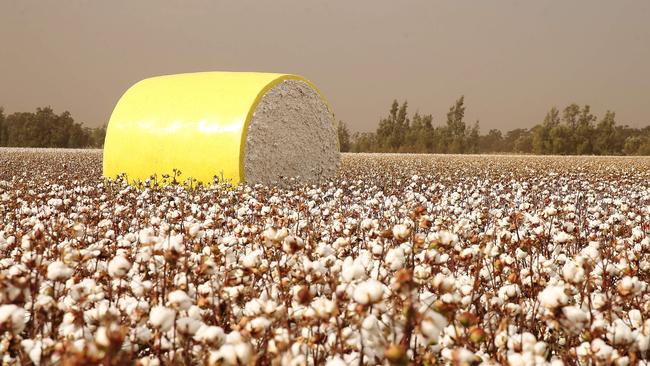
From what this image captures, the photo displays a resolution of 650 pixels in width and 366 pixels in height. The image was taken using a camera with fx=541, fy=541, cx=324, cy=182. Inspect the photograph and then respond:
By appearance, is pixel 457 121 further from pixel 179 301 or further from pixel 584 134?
pixel 179 301

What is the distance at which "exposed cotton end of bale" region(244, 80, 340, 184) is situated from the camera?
1305cm

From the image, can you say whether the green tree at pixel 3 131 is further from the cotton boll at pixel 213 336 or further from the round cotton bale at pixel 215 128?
the cotton boll at pixel 213 336

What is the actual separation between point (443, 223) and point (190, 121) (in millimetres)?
8146

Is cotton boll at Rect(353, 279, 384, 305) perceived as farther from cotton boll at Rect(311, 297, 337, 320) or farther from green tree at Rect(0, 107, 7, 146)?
green tree at Rect(0, 107, 7, 146)

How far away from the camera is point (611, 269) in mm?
4211

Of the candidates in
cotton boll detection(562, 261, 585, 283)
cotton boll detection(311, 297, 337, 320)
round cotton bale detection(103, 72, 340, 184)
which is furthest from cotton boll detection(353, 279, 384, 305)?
round cotton bale detection(103, 72, 340, 184)

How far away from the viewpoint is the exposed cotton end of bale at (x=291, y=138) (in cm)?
1305

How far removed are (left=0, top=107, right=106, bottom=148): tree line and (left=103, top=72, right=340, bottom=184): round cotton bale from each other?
67349 mm

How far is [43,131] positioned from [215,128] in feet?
237

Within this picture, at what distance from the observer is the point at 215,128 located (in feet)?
41.4

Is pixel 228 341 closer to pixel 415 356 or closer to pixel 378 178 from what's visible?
pixel 415 356

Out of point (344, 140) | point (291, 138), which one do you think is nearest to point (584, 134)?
point (344, 140)

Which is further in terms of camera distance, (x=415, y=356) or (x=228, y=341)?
(x=415, y=356)

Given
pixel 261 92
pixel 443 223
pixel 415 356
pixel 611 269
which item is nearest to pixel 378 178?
pixel 261 92
